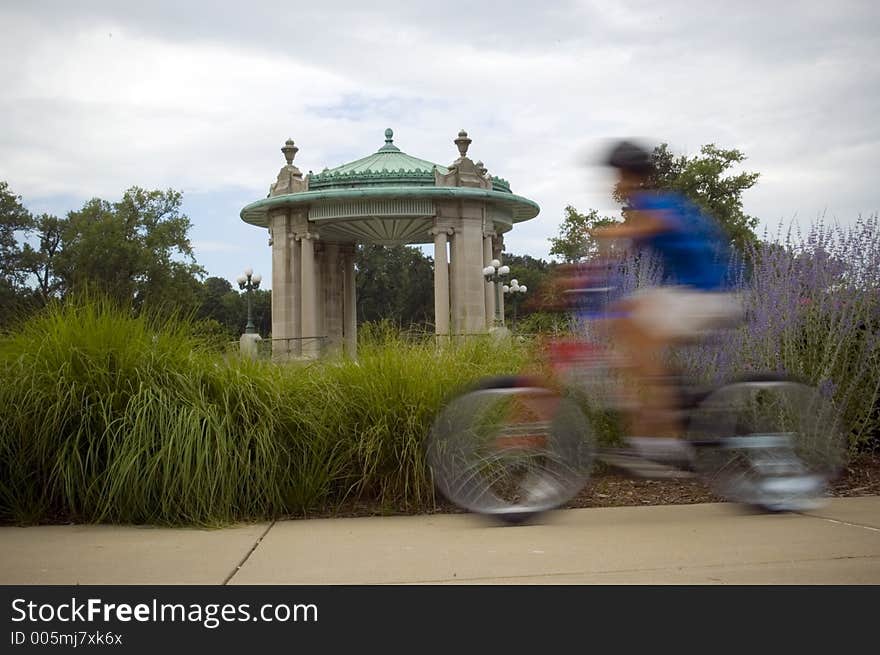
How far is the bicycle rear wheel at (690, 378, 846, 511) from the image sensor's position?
4.89 m

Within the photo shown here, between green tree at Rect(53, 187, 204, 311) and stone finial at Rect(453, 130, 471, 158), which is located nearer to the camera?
stone finial at Rect(453, 130, 471, 158)

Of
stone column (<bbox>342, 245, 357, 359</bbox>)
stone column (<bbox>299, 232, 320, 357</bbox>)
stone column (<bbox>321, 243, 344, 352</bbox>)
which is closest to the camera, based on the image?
stone column (<bbox>299, 232, 320, 357</bbox>)

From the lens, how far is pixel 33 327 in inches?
230

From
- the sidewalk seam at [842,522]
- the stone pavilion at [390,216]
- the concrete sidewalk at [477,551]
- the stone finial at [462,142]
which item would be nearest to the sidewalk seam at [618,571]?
the concrete sidewalk at [477,551]

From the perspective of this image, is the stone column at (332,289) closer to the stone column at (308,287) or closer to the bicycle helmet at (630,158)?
the stone column at (308,287)

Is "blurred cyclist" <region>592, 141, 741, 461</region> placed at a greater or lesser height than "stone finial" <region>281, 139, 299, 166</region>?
lesser

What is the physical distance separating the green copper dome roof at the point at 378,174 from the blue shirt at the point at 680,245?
2320 cm

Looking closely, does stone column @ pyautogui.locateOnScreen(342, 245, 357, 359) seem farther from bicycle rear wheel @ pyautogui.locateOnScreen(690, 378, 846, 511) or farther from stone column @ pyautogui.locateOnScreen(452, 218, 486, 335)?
bicycle rear wheel @ pyautogui.locateOnScreen(690, 378, 846, 511)

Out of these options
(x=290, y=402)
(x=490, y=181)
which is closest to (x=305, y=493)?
(x=290, y=402)

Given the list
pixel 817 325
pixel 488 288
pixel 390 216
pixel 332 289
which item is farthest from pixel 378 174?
pixel 817 325

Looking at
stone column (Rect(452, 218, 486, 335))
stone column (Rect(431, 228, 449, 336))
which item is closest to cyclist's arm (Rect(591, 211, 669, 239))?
stone column (Rect(431, 228, 449, 336))

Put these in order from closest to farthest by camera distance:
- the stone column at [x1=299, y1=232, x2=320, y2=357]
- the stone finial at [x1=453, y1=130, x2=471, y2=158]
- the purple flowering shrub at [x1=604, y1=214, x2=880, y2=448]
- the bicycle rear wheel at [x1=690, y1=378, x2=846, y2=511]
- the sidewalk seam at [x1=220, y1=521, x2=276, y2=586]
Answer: the sidewalk seam at [x1=220, y1=521, x2=276, y2=586]
the bicycle rear wheel at [x1=690, y1=378, x2=846, y2=511]
the purple flowering shrub at [x1=604, y1=214, x2=880, y2=448]
the stone finial at [x1=453, y1=130, x2=471, y2=158]
the stone column at [x1=299, y1=232, x2=320, y2=357]

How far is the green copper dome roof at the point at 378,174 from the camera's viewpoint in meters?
27.6

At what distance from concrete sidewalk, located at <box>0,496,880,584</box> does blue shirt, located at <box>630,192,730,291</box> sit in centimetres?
140
